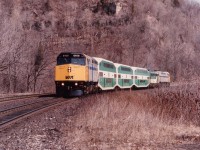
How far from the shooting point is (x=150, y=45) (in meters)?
106

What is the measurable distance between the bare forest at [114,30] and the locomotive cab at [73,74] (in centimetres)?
4028

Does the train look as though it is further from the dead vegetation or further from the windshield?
the dead vegetation

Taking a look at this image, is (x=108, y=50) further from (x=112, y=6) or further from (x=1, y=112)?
(x=1, y=112)

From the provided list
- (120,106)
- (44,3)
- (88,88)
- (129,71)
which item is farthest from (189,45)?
(120,106)

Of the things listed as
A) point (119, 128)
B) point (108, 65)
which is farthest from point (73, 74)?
point (119, 128)

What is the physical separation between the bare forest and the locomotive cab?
132 feet

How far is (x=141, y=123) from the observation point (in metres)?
14.8

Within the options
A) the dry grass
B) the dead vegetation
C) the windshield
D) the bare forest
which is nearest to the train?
the windshield

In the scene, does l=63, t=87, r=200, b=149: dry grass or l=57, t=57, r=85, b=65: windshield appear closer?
l=63, t=87, r=200, b=149: dry grass

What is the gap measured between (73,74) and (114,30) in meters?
86.6

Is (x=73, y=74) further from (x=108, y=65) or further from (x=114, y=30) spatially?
(x=114, y=30)

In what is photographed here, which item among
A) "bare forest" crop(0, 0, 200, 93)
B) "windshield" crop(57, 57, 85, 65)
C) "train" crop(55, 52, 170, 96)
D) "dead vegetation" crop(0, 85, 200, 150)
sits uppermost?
"bare forest" crop(0, 0, 200, 93)

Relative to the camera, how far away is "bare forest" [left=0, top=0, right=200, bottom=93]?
313 ft

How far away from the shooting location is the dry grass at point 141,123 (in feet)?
38.5
